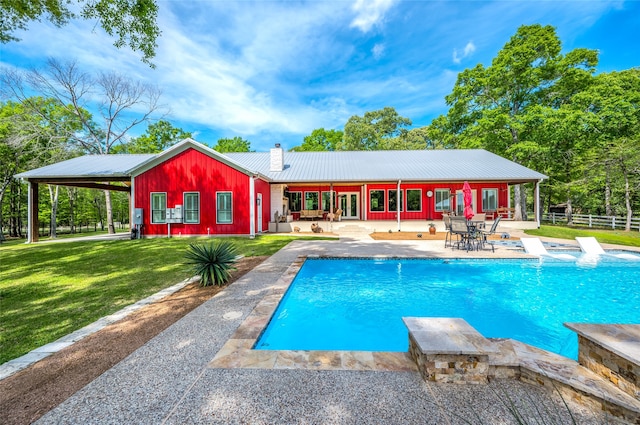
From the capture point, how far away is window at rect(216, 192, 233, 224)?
45.4 ft

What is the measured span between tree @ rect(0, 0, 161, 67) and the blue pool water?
27.3 ft

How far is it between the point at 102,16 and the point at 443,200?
18.5 m

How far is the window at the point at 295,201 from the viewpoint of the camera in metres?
18.5

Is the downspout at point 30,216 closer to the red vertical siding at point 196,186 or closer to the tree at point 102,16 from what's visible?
the red vertical siding at point 196,186

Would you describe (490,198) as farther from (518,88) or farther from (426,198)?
(518,88)

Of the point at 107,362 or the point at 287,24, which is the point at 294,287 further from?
the point at 287,24

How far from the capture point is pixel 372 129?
1358 inches

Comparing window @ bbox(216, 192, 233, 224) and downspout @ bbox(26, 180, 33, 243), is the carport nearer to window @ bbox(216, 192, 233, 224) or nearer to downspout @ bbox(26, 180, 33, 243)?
downspout @ bbox(26, 180, 33, 243)

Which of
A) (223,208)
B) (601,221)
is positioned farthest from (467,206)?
(601,221)

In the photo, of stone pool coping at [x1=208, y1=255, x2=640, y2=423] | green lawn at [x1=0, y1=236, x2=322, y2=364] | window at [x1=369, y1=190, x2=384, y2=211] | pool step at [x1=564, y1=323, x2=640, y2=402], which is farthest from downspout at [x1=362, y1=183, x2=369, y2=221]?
pool step at [x1=564, y1=323, x2=640, y2=402]

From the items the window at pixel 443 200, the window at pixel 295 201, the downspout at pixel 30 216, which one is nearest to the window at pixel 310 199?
the window at pixel 295 201

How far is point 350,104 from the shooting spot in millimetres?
32844

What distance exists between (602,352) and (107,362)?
4682 millimetres

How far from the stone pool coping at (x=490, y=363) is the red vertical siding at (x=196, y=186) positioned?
11134 mm
